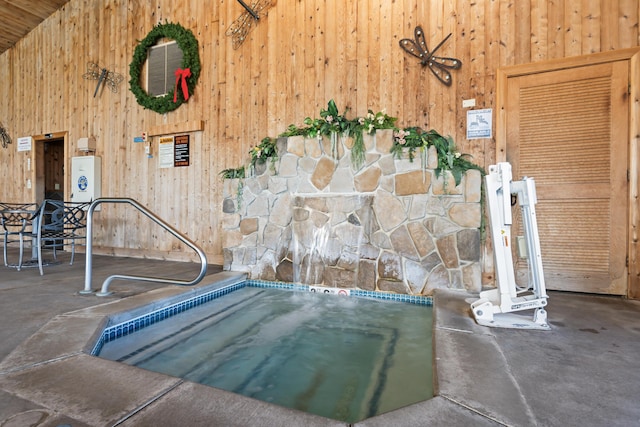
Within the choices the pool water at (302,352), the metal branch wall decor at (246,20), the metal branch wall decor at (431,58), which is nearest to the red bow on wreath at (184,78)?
the metal branch wall decor at (246,20)

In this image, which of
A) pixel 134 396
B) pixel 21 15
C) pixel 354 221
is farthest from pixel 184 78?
pixel 134 396

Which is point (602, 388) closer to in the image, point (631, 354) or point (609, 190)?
point (631, 354)

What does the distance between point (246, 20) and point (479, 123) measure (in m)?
3.30

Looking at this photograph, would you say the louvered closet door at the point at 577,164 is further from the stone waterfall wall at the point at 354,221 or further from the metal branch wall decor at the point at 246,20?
the metal branch wall decor at the point at 246,20

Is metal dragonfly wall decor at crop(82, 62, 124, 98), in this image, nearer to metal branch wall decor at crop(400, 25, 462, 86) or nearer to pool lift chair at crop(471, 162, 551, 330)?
metal branch wall decor at crop(400, 25, 462, 86)

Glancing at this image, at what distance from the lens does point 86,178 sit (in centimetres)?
568

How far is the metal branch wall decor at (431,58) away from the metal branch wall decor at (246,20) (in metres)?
1.94

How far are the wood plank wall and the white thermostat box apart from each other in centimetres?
13

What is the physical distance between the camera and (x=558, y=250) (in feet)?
10.6

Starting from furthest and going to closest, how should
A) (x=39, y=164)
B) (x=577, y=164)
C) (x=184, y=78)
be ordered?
(x=39, y=164), (x=184, y=78), (x=577, y=164)

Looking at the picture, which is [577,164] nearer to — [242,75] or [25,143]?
[242,75]

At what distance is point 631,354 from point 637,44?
2.79 m

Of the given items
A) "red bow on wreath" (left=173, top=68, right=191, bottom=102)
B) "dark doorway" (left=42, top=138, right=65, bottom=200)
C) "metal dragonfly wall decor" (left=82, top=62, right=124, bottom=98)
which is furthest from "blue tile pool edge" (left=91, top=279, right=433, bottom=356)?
"dark doorway" (left=42, top=138, right=65, bottom=200)

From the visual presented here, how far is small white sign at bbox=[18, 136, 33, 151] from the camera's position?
21.4 feet
